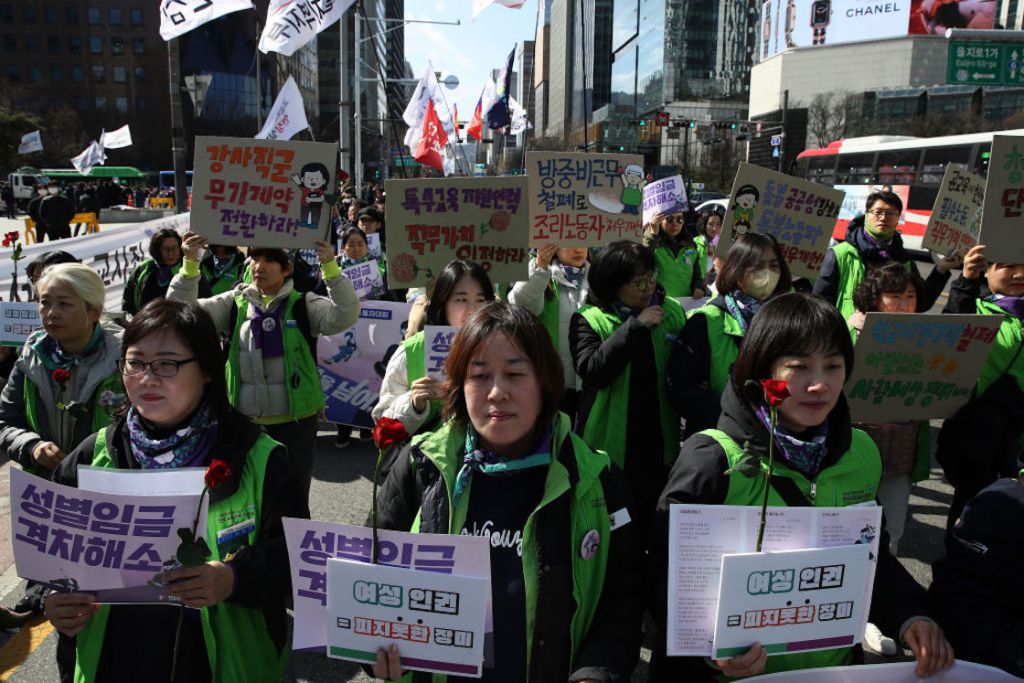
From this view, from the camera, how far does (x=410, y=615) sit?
1.77 metres

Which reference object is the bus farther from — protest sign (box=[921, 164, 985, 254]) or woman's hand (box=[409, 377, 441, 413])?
woman's hand (box=[409, 377, 441, 413])

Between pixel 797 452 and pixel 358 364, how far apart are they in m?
5.08

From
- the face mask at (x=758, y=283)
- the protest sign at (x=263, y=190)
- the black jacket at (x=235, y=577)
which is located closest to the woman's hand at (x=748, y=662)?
the black jacket at (x=235, y=577)

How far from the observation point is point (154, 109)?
80062 mm

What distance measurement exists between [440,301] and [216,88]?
248ft

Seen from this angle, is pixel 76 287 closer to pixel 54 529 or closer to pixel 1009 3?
pixel 54 529

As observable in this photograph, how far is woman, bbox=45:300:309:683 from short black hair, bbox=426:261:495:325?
1.29 meters

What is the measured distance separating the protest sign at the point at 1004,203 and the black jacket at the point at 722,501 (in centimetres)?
287

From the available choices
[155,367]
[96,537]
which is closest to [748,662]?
[96,537]

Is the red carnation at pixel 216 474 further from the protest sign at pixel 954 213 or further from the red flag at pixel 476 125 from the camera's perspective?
the red flag at pixel 476 125

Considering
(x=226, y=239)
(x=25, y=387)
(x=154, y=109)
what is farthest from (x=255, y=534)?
(x=154, y=109)

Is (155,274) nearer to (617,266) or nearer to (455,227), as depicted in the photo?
(455,227)

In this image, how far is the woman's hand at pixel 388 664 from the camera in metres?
1.76

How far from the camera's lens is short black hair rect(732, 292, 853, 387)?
81.8 inches
